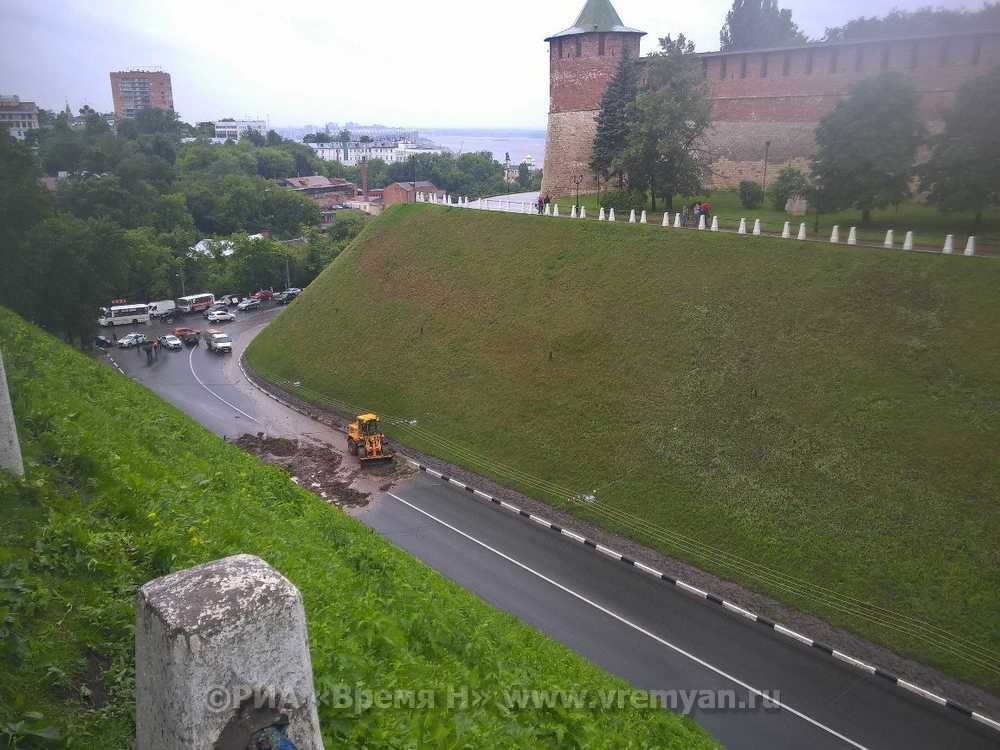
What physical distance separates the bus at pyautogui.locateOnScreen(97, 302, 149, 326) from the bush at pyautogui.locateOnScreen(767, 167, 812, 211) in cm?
3222

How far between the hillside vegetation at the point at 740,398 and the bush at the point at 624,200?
462cm

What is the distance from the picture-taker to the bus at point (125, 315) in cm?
3700

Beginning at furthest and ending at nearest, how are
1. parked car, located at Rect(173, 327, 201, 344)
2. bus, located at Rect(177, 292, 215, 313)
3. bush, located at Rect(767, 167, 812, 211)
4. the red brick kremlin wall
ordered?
bus, located at Rect(177, 292, 215, 313) < parked car, located at Rect(173, 327, 201, 344) < bush, located at Rect(767, 167, 812, 211) < the red brick kremlin wall

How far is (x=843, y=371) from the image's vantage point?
15.4 m

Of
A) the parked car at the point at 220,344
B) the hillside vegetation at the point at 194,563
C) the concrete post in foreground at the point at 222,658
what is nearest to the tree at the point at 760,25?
the parked car at the point at 220,344

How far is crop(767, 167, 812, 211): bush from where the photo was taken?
24297mm

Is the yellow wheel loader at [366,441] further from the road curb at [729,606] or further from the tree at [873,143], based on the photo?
the tree at [873,143]

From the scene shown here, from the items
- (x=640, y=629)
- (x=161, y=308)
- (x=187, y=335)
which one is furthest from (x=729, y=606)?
(x=161, y=308)

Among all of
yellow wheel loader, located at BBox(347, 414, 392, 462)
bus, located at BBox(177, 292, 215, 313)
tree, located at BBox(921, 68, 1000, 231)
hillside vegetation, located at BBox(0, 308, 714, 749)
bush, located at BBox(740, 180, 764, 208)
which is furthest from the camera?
bus, located at BBox(177, 292, 215, 313)

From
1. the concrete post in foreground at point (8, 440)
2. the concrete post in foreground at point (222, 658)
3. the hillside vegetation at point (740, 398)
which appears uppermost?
the concrete post in foreground at point (222, 658)

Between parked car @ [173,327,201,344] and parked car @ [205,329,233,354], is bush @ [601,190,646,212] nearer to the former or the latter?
parked car @ [205,329,233,354]

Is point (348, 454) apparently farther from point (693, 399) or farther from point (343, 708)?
point (343, 708)

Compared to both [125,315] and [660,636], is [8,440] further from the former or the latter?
[125,315]

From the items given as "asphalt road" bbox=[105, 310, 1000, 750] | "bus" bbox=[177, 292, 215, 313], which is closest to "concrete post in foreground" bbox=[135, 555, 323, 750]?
"asphalt road" bbox=[105, 310, 1000, 750]
